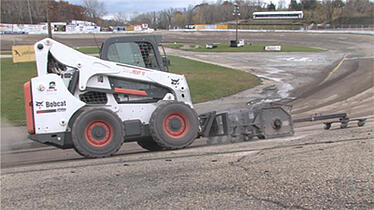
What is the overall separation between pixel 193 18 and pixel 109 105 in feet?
417

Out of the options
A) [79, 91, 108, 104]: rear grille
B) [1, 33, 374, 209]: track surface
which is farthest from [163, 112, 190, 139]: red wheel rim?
[79, 91, 108, 104]: rear grille

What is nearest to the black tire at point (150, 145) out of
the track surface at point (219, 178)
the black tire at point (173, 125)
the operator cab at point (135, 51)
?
the black tire at point (173, 125)

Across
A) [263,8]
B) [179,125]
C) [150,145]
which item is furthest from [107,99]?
[263,8]

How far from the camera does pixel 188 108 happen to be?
7707mm

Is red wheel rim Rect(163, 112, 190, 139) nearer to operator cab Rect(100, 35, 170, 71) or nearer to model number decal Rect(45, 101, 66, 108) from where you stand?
operator cab Rect(100, 35, 170, 71)

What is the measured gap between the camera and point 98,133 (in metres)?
7.02

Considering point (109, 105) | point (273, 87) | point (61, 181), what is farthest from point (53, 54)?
point (273, 87)

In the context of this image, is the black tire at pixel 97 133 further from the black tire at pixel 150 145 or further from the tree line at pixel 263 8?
the tree line at pixel 263 8

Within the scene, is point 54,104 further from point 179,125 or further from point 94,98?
point 179,125

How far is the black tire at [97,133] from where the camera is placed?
22.4 feet

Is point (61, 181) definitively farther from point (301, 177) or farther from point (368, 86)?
point (368, 86)

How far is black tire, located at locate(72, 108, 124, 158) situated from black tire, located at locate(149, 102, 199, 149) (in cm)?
71

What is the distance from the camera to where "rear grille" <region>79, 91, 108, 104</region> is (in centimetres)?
723

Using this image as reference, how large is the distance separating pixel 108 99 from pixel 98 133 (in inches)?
27.6
